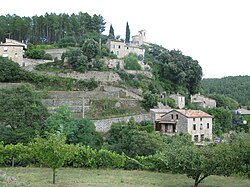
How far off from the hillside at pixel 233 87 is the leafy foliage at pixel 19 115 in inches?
2376

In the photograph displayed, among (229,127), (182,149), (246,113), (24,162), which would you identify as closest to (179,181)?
(182,149)

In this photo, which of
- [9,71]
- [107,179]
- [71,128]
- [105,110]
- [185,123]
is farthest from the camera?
[9,71]

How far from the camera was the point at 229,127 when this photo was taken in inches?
2324

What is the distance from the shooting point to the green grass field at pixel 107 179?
69.4 ft

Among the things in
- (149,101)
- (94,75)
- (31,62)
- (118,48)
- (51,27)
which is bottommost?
(149,101)

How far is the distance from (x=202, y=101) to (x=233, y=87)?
40973mm

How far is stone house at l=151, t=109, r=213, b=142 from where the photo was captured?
46.5 metres

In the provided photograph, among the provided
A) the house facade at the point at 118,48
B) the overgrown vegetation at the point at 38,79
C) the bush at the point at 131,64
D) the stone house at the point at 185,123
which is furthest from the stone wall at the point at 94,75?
the house facade at the point at 118,48

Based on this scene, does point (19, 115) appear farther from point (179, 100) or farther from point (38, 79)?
point (179, 100)

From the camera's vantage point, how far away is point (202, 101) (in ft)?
223

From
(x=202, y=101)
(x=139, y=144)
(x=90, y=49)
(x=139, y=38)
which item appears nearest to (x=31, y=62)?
(x=90, y=49)

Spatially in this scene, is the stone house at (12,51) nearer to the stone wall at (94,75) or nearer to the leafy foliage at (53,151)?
the stone wall at (94,75)

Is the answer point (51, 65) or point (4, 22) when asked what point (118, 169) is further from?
point (4, 22)

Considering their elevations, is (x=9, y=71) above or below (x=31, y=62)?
below
